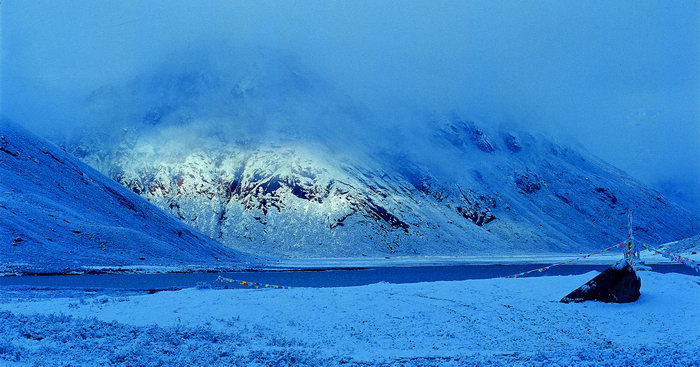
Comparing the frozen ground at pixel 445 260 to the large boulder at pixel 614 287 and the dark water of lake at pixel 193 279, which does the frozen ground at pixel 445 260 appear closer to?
the dark water of lake at pixel 193 279

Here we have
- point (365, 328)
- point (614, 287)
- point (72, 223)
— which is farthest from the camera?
point (72, 223)

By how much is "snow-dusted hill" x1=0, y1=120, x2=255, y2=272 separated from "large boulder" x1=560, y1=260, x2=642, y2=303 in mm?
62178

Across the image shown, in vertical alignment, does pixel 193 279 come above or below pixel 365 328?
below

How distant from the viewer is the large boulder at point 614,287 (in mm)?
25609

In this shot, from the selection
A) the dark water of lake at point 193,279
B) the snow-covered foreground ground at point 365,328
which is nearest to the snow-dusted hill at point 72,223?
the dark water of lake at point 193,279

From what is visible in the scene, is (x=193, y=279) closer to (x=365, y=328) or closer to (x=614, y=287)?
(x=365, y=328)

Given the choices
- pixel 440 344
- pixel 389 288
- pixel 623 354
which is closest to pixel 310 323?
pixel 440 344

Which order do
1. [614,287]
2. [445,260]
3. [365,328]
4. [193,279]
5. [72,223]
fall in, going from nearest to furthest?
[365,328], [614,287], [193,279], [72,223], [445,260]

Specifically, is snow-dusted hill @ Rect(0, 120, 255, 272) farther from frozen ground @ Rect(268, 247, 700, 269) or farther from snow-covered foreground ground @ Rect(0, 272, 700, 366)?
snow-covered foreground ground @ Rect(0, 272, 700, 366)

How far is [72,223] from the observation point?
82.6 meters

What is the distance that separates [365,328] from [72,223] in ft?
247

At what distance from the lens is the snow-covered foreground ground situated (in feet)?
48.5

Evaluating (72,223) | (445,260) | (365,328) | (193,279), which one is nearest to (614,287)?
(365,328)

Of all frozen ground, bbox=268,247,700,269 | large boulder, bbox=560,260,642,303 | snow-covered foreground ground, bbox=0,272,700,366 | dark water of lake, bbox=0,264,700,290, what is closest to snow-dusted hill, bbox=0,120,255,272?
dark water of lake, bbox=0,264,700,290
